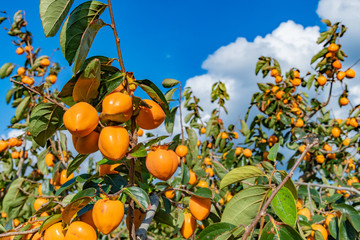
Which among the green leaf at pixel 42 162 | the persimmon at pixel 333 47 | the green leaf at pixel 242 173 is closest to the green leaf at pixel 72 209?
the green leaf at pixel 242 173

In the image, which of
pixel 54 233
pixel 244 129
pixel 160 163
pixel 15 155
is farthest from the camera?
pixel 244 129

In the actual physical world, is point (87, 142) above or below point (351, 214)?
above

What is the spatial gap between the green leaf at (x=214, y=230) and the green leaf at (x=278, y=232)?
139 mm

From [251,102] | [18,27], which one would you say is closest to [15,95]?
[18,27]

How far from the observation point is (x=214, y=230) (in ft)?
3.45

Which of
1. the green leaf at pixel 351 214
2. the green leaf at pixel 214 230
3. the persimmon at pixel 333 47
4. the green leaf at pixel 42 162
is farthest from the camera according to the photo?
the persimmon at pixel 333 47

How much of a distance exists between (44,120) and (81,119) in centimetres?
26

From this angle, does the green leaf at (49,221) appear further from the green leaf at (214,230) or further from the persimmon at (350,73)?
the persimmon at (350,73)

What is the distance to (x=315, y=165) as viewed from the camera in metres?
4.33

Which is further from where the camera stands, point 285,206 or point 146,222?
point 146,222

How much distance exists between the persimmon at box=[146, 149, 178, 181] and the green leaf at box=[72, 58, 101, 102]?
30 cm

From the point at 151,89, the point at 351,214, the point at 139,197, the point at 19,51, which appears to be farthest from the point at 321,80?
the point at 19,51

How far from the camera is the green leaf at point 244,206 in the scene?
3.73ft

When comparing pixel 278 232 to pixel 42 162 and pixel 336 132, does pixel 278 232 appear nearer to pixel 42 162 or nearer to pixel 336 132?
pixel 42 162
